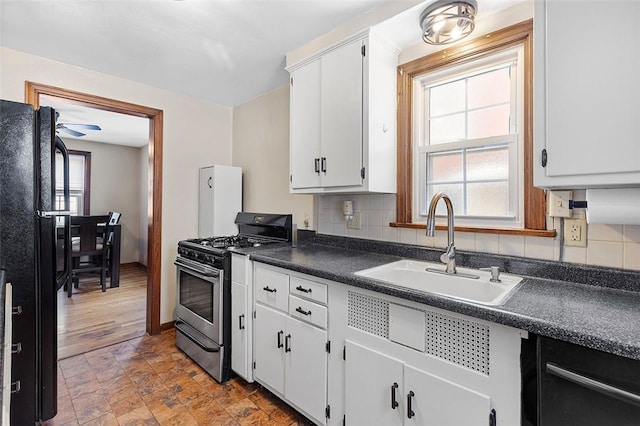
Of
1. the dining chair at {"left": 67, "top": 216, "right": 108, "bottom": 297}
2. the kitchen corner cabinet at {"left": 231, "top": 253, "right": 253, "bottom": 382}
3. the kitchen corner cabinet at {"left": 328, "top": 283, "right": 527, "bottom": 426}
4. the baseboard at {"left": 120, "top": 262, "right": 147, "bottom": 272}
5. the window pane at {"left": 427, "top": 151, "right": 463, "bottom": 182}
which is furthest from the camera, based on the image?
the baseboard at {"left": 120, "top": 262, "right": 147, "bottom": 272}

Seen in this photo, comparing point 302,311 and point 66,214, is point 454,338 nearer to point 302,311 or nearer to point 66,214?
point 302,311

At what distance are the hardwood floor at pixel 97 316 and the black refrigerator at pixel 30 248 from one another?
3.55 feet

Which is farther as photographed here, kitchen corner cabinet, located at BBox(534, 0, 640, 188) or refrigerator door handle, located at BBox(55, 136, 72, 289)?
refrigerator door handle, located at BBox(55, 136, 72, 289)

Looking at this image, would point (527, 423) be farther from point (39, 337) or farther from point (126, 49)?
point (126, 49)

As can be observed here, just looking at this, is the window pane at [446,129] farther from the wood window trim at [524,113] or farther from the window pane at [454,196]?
the window pane at [454,196]

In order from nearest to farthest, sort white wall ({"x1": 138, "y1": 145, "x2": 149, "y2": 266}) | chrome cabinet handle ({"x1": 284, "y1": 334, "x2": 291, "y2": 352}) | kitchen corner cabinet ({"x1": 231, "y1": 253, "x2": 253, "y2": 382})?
chrome cabinet handle ({"x1": 284, "y1": 334, "x2": 291, "y2": 352}) → kitchen corner cabinet ({"x1": 231, "y1": 253, "x2": 253, "y2": 382}) → white wall ({"x1": 138, "y1": 145, "x2": 149, "y2": 266})

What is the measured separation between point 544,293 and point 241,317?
1.67 meters

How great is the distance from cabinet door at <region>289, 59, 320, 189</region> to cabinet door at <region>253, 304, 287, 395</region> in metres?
0.90

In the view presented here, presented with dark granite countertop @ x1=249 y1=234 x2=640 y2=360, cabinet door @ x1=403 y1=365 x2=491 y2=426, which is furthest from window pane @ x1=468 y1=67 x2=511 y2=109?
cabinet door @ x1=403 y1=365 x2=491 y2=426

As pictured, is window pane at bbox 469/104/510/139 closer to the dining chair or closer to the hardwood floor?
the hardwood floor

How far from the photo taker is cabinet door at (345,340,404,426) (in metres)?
1.27

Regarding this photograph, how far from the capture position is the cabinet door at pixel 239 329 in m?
2.01

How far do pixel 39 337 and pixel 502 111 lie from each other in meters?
2.69

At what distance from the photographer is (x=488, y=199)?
1.71 m
